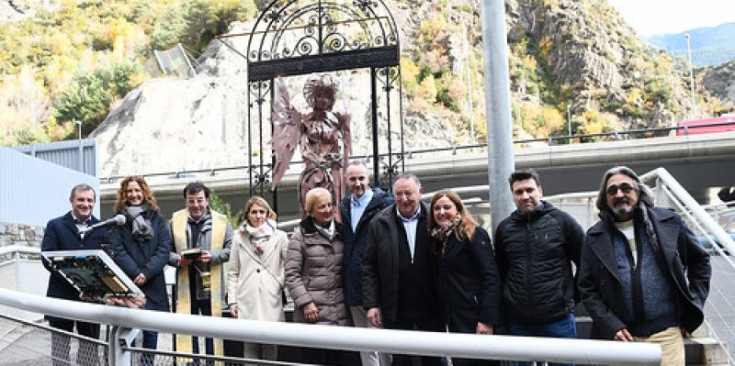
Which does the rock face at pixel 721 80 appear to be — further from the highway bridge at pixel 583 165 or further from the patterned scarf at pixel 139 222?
the patterned scarf at pixel 139 222

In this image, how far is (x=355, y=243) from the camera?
5223 mm

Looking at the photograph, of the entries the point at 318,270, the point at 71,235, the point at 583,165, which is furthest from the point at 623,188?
the point at 583,165

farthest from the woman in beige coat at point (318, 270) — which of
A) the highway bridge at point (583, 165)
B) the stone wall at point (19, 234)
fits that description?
the highway bridge at point (583, 165)

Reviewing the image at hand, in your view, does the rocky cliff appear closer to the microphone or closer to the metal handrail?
the microphone

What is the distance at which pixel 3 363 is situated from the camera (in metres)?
3.32

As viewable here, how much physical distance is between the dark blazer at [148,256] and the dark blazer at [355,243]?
135 cm

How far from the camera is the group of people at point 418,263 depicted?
407 centimetres

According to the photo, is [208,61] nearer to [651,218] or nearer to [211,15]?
[211,15]

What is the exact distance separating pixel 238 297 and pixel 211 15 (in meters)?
63.3

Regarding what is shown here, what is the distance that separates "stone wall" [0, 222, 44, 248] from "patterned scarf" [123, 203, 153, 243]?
10839 millimetres

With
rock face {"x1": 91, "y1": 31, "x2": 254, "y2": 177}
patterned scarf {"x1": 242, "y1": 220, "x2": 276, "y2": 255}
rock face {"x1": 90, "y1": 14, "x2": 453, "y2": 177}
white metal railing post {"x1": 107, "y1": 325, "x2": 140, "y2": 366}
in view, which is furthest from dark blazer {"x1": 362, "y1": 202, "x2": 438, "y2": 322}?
rock face {"x1": 91, "y1": 31, "x2": 254, "y2": 177}

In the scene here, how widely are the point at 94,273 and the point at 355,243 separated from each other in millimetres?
1929

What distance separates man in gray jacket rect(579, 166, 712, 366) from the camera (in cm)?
402

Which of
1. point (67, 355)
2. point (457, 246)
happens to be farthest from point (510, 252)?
point (67, 355)
